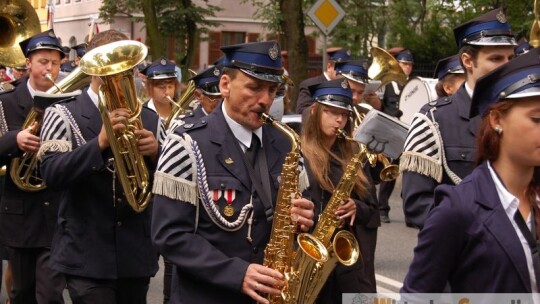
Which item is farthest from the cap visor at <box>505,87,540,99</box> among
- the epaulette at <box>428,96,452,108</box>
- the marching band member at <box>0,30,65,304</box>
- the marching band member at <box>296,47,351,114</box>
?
the marching band member at <box>296,47,351,114</box>

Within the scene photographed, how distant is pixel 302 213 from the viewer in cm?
A: 469

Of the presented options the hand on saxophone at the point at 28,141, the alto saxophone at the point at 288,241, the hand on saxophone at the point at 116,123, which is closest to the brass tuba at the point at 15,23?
the hand on saxophone at the point at 28,141

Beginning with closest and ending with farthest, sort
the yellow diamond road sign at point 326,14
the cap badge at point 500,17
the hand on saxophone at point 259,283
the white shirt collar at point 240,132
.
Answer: the hand on saxophone at point 259,283, the white shirt collar at point 240,132, the cap badge at point 500,17, the yellow diamond road sign at point 326,14

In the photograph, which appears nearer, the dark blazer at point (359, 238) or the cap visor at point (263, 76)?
the cap visor at point (263, 76)

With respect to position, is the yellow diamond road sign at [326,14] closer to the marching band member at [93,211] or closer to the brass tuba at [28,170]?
the brass tuba at [28,170]

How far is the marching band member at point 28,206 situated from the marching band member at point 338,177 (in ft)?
6.07

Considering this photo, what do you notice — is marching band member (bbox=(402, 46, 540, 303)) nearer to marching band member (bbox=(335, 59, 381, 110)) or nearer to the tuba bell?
marching band member (bbox=(335, 59, 381, 110))

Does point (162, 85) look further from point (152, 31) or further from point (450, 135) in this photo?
point (152, 31)

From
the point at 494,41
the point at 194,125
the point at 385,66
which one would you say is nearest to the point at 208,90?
the point at 494,41

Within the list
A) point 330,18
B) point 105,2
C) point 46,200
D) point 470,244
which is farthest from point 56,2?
point 470,244

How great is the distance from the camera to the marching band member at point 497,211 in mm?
3461

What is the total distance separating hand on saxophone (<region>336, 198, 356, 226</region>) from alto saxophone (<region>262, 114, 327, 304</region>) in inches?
46.8

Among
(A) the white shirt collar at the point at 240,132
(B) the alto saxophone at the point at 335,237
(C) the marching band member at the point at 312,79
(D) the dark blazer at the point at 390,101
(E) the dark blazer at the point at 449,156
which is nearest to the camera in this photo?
(A) the white shirt collar at the point at 240,132

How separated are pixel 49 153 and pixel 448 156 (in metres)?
2.11
